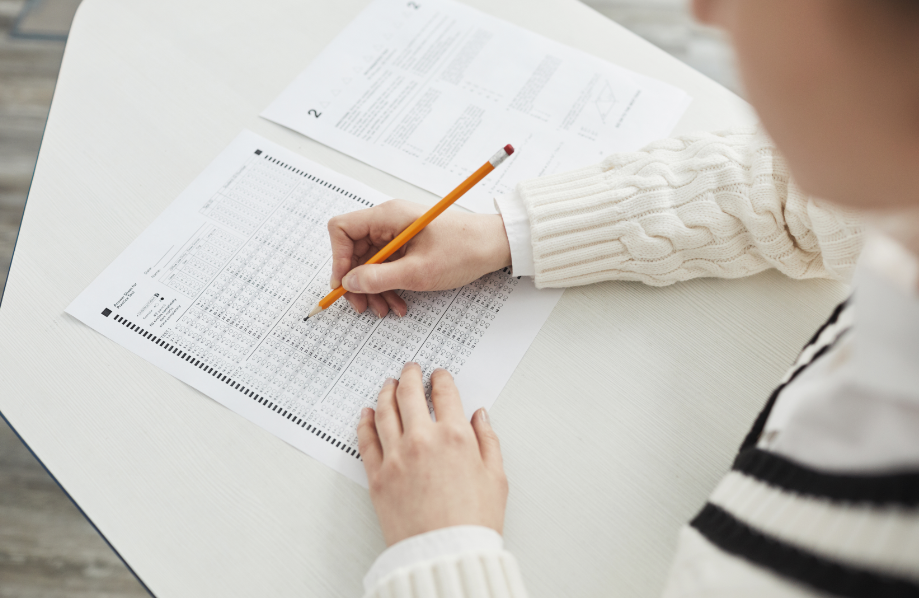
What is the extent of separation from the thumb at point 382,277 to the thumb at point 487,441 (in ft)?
0.50

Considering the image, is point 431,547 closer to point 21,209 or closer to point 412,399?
point 412,399

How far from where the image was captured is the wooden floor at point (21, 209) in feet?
3.42

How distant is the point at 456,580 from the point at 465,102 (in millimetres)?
582

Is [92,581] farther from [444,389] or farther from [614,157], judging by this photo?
[614,157]

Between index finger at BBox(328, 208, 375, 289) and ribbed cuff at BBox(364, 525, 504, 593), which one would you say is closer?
ribbed cuff at BBox(364, 525, 504, 593)

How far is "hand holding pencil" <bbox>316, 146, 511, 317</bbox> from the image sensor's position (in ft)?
1.93

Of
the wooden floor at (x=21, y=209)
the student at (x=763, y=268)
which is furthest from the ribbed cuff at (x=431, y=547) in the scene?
the wooden floor at (x=21, y=209)

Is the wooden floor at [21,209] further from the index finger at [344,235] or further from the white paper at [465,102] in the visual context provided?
the index finger at [344,235]

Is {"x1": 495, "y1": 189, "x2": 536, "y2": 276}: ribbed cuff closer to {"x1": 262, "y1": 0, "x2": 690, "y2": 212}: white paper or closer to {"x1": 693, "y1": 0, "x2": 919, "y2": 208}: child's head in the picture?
{"x1": 262, "y1": 0, "x2": 690, "y2": 212}: white paper

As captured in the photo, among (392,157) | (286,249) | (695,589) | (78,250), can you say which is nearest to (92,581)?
(78,250)

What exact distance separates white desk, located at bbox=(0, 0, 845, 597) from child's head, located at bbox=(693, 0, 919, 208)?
0.27m

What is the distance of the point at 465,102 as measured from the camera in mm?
760

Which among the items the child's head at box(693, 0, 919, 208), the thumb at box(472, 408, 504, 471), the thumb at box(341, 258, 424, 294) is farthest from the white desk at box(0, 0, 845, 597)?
the child's head at box(693, 0, 919, 208)

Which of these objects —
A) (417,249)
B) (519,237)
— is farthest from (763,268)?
(417,249)
